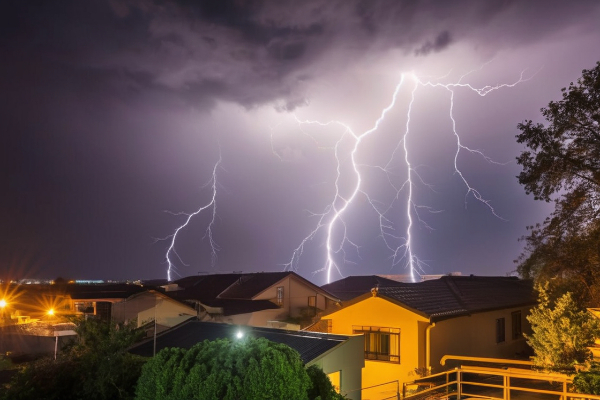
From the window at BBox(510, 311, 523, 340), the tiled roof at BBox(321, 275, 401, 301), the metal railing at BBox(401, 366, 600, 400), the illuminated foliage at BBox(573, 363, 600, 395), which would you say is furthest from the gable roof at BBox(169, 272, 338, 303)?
the illuminated foliage at BBox(573, 363, 600, 395)

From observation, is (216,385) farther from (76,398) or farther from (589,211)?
(589,211)

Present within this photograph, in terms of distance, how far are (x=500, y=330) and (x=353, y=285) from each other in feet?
55.8

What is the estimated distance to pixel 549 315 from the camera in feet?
39.3

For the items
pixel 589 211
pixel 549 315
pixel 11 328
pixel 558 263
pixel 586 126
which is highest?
pixel 586 126

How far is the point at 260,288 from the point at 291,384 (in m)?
22.0

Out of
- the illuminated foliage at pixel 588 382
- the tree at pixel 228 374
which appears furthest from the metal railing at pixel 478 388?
the tree at pixel 228 374

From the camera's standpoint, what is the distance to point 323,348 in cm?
1208

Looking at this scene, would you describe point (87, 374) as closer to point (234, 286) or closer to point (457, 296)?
point (457, 296)

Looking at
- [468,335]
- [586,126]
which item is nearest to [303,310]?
[468,335]

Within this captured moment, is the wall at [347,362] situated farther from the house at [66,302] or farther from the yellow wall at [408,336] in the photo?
the house at [66,302]

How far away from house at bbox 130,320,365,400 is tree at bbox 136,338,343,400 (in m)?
5.07

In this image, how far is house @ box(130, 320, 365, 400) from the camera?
1195cm

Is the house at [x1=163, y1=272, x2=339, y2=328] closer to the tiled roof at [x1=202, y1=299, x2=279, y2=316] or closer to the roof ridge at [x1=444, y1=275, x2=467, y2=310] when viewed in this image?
the tiled roof at [x1=202, y1=299, x2=279, y2=316]

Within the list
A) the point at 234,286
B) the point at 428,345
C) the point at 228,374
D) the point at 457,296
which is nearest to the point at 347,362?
the point at 428,345
